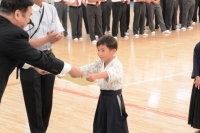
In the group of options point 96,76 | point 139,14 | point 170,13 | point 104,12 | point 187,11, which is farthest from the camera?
point 187,11

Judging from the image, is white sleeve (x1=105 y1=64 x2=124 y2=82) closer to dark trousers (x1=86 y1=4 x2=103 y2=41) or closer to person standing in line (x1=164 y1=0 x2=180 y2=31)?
dark trousers (x1=86 y1=4 x2=103 y2=41)

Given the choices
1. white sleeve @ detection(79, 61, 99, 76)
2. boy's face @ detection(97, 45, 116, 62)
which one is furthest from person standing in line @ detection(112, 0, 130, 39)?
boy's face @ detection(97, 45, 116, 62)

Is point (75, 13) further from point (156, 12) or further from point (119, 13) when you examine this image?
point (156, 12)

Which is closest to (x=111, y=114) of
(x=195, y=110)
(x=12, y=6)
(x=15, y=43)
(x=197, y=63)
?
(x=195, y=110)

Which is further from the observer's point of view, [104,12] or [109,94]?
[104,12]

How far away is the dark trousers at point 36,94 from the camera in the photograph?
15.5 ft

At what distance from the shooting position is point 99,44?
4.65 metres

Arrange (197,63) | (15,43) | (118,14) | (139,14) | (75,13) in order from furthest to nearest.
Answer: (139,14) → (118,14) → (75,13) → (197,63) → (15,43)

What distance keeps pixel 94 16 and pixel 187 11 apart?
16.7ft

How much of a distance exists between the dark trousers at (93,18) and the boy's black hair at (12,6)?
10333mm

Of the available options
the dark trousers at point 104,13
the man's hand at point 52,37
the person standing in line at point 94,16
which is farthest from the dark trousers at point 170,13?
the man's hand at point 52,37

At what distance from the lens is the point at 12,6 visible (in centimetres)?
354

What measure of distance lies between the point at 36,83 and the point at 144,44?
29.5 feet

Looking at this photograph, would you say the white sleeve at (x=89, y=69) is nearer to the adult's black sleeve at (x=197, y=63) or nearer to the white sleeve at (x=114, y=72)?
the white sleeve at (x=114, y=72)
